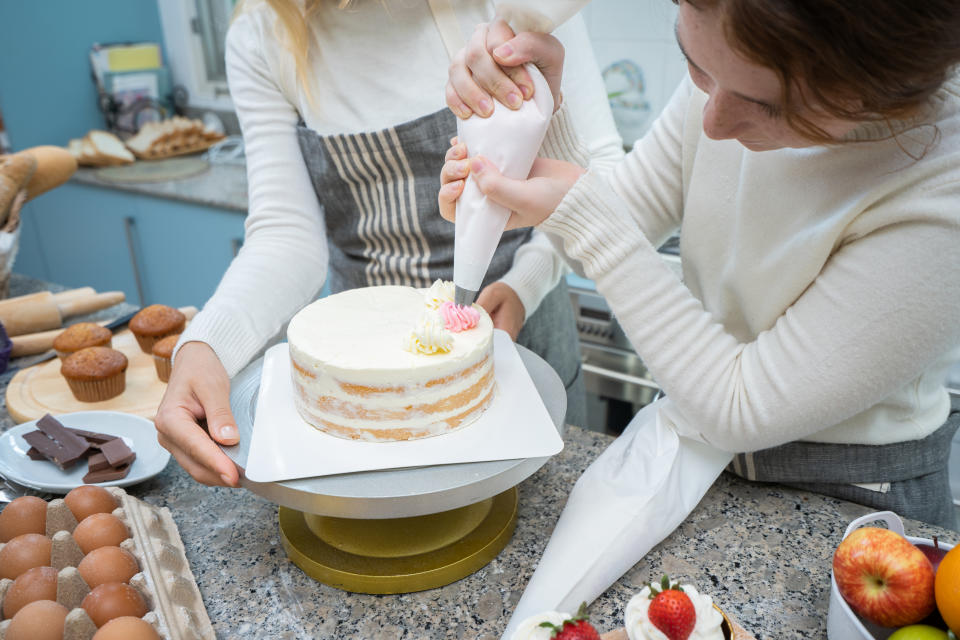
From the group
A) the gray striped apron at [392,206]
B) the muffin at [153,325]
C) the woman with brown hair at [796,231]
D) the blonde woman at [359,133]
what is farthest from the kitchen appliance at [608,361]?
the muffin at [153,325]

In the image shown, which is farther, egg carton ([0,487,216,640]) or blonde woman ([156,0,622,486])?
blonde woman ([156,0,622,486])

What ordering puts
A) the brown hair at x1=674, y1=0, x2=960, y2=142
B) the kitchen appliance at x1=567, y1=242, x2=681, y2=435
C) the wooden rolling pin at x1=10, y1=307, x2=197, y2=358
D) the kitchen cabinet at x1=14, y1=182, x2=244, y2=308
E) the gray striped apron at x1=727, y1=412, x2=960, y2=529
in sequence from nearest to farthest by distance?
the brown hair at x1=674, y1=0, x2=960, y2=142, the gray striped apron at x1=727, y1=412, x2=960, y2=529, the wooden rolling pin at x1=10, y1=307, x2=197, y2=358, the kitchen appliance at x1=567, y1=242, x2=681, y2=435, the kitchen cabinet at x1=14, y1=182, x2=244, y2=308

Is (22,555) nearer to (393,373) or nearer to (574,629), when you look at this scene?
(393,373)

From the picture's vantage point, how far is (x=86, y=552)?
83 cm

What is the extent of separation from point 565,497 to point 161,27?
351cm

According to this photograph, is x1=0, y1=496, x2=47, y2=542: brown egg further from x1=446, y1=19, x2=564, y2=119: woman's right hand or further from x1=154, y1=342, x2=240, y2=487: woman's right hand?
x1=446, y1=19, x2=564, y2=119: woman's right hand

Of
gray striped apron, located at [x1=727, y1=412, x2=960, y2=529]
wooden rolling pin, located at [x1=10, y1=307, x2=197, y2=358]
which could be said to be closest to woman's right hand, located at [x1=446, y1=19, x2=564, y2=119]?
gray striped apron, located at [x1=727, y1=412, x2=960, y2=529]

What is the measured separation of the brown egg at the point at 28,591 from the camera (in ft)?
2.47

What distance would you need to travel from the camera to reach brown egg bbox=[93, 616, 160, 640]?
68 centimetres

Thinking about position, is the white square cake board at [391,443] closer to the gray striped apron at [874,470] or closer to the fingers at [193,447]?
the fingers at [193,447]

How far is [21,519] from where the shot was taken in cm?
87

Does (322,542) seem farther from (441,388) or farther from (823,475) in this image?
(823,475)

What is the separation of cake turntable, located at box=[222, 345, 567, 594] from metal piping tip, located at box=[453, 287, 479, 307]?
16cm

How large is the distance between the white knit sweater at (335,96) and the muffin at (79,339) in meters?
0.41
